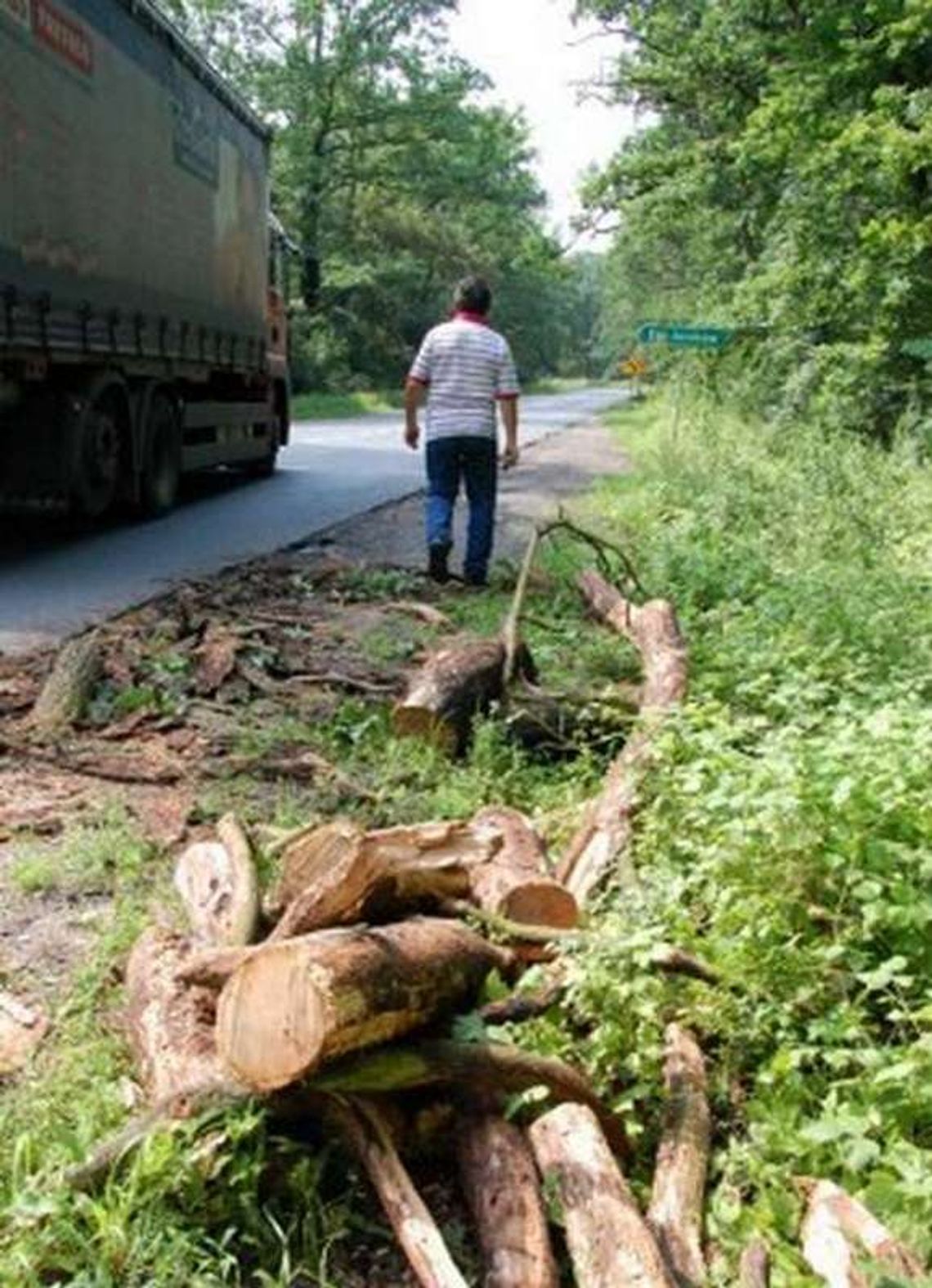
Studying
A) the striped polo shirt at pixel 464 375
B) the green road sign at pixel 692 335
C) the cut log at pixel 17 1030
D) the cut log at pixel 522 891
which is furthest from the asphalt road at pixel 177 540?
the cut log at pixel 522 891

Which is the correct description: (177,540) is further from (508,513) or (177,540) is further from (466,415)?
(466,415)

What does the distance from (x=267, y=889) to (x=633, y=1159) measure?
1.27 m

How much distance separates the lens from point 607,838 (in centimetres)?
424

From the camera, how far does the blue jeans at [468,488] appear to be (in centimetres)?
904

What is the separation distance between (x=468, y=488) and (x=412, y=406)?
69 cm

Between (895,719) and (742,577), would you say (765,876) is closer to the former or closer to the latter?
(895,719)

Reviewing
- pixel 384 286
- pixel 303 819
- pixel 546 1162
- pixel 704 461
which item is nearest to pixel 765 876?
pixel 546 1162

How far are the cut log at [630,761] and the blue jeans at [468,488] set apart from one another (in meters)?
1.99

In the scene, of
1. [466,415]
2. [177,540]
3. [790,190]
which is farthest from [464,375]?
[790,190]

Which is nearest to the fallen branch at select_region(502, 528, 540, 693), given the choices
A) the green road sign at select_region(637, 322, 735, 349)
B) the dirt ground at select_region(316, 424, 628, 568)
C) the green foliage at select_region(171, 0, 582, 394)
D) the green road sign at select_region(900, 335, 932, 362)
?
the dirt ground at select_region(316, 424, 628, 568)

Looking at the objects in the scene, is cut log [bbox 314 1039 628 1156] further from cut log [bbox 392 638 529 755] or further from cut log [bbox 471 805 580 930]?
cut log [bbox 392 638 529 755]

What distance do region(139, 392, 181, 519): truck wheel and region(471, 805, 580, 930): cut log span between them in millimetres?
9300

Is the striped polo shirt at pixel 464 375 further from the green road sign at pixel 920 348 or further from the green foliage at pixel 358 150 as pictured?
the green foliage at pixel 358 150

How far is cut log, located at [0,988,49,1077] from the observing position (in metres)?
3.28
